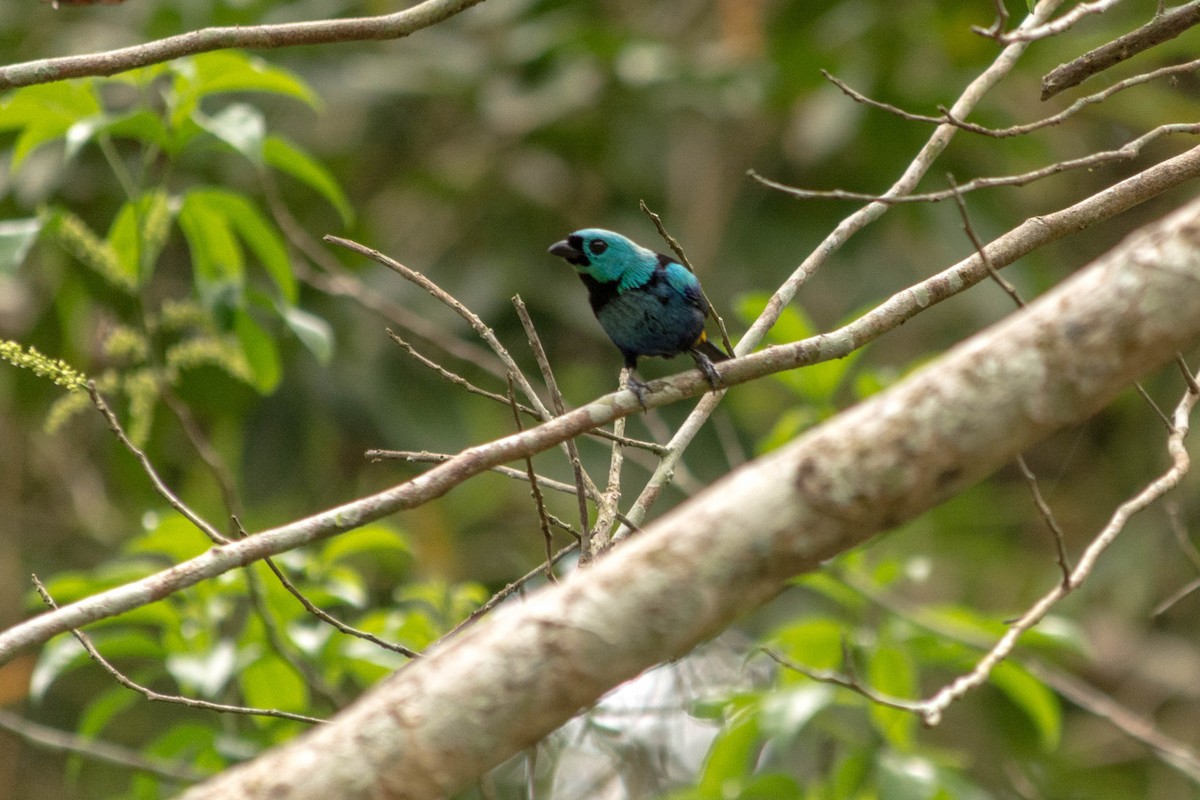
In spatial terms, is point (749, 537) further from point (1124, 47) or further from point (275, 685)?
point (275, 685)

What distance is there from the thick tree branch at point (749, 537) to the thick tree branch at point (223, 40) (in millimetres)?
1517

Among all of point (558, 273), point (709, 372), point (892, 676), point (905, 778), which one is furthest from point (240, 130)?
point (558, 273)

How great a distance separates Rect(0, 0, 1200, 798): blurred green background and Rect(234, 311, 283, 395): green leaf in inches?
63.3

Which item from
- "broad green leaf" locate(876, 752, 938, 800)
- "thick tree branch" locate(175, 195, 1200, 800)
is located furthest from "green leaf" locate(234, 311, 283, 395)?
"thick tree branch" locate(175, 195, 1200, 800)

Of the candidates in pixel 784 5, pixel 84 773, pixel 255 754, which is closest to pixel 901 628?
pixel 255 754

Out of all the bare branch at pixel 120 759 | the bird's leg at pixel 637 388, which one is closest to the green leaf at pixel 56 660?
the bare branch at pixel 120 759

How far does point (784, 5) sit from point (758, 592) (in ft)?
23.4

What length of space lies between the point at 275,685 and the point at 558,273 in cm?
407

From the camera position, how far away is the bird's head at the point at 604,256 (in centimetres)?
443

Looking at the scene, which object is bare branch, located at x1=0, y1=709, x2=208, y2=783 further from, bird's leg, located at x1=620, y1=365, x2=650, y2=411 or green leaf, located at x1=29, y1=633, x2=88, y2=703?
bird's leg, located at x1=620, y1=365, x2=650, y2=411

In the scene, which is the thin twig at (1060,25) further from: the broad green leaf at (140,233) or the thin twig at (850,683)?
the broad green leaf at (140,233)

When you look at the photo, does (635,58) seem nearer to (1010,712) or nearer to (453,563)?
(453,563)

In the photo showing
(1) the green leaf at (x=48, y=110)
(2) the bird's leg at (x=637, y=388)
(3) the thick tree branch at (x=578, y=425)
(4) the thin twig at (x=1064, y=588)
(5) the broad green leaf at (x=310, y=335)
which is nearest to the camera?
(4) the thin twig at (x=1064, y=588)

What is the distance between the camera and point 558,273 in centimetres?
761
